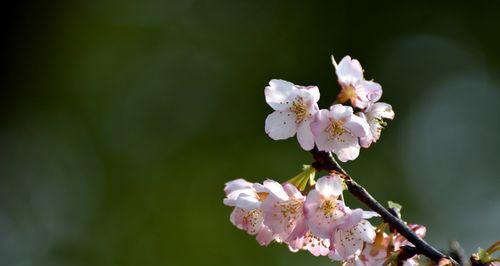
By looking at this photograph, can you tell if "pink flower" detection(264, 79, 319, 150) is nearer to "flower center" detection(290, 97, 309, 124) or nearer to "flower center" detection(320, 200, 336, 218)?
"flower center" detection(290, 97, 309, 124)

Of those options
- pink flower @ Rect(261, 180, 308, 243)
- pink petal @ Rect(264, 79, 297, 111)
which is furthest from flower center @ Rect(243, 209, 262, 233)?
pink petal @ Rect(264, 79, 297, 111)

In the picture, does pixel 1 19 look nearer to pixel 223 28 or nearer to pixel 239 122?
pixel 223 28

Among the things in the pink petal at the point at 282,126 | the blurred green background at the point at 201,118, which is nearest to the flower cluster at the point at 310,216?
the pink petal at the point at 282,126

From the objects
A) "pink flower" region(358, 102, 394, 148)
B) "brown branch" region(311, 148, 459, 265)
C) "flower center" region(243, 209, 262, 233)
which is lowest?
"brown branch" region(311, 148, 459, 265)

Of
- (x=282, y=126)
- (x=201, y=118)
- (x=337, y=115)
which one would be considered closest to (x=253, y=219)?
(x=282, y=126)

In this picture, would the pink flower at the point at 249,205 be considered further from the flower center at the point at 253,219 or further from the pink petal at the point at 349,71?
the pink petal at the point at 349,71
